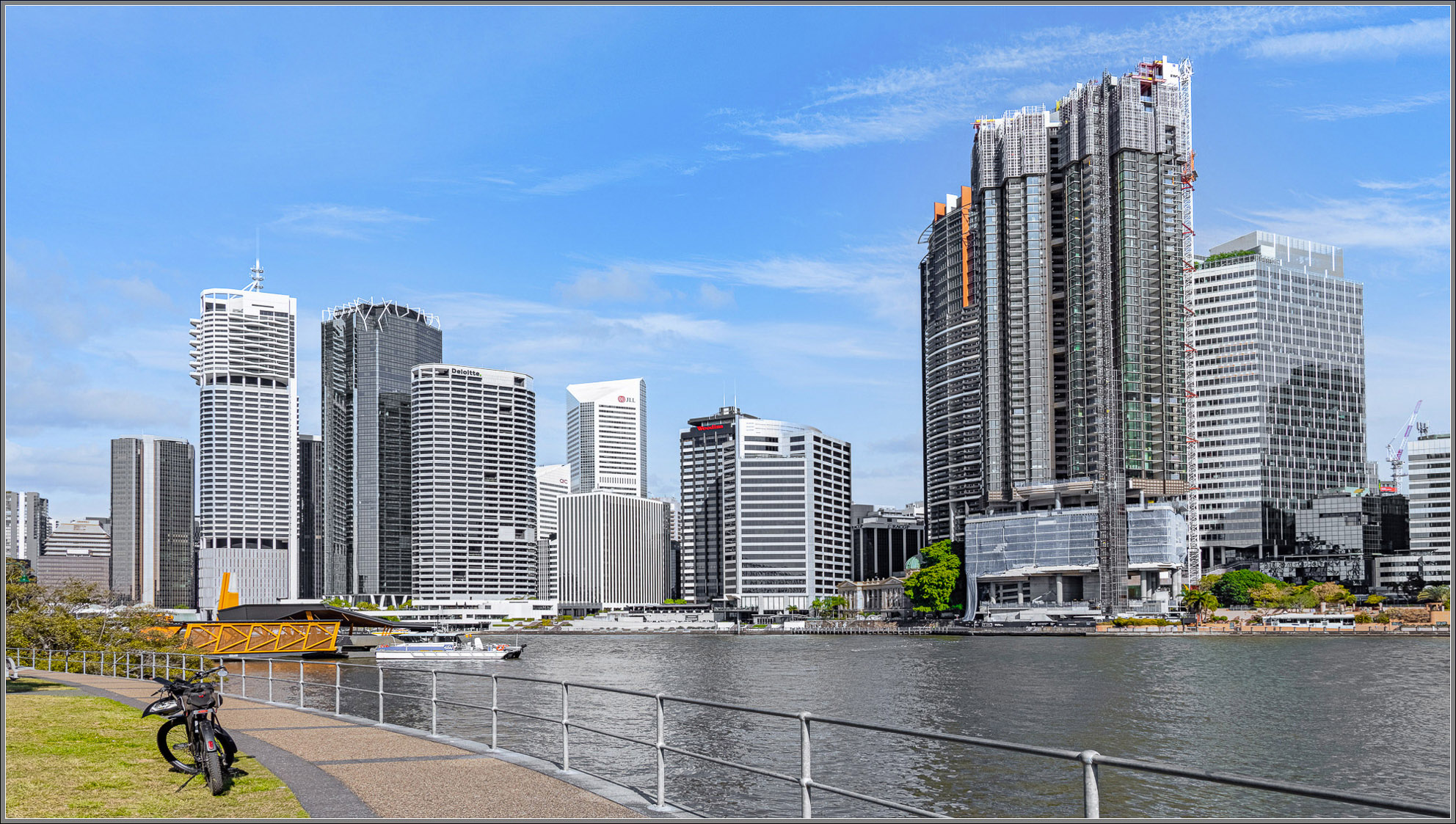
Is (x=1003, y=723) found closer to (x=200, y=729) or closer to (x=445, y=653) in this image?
(x=200, y=729)

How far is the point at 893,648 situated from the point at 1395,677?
76744mm

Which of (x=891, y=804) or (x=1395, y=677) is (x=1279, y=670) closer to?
(x=1395, y=677)

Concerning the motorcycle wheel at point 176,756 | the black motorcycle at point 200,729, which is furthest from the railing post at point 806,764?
the motorcycle wheel at point 176,756

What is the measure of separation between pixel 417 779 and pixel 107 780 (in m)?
4.75

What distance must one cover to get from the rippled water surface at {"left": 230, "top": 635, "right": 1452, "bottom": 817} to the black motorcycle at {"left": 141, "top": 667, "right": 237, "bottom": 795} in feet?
43.5

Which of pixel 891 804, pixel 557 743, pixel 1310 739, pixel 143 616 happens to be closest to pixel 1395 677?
pixel 1310 739

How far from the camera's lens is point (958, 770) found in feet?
130

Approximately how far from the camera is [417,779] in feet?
58.7

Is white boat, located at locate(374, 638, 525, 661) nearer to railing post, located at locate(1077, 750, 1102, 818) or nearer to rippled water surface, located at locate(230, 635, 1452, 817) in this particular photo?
rippled water surface, located at locate(230, 635, 1452, 817)

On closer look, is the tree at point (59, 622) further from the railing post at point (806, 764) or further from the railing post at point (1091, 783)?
the railing post at point (1091, 783)

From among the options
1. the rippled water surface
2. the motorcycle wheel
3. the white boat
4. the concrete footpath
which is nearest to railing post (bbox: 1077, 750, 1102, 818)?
the concrete footpath

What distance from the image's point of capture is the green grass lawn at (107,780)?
1616 centimetres

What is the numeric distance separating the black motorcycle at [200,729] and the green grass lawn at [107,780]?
243 millimetres

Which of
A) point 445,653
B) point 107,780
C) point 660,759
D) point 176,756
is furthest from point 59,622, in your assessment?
point 445,653
